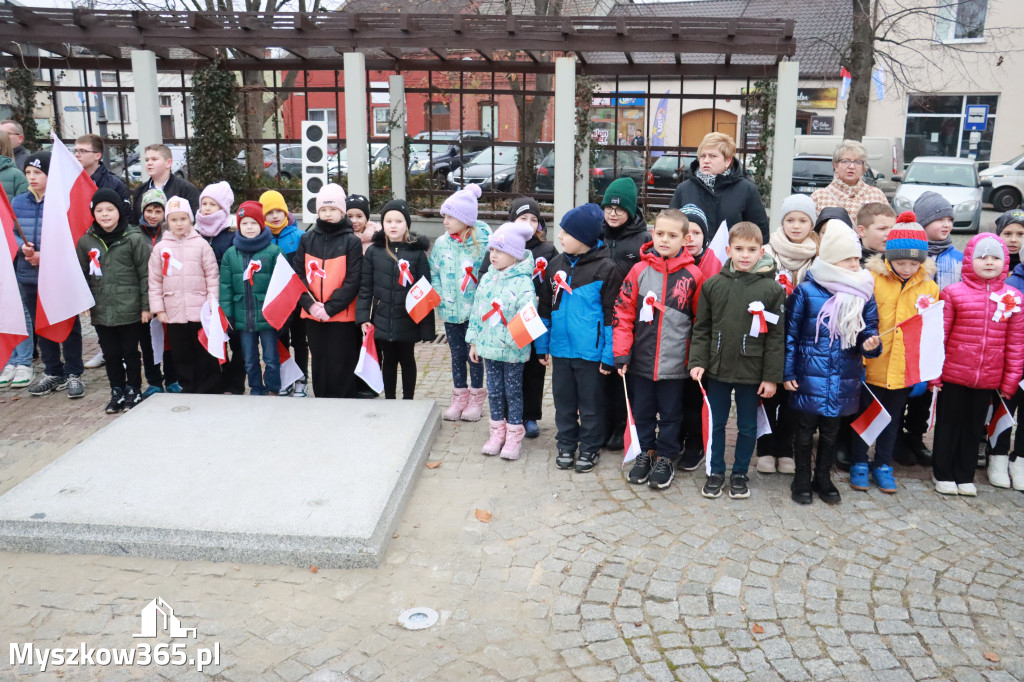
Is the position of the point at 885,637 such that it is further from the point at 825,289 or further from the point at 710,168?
the point at 710,168

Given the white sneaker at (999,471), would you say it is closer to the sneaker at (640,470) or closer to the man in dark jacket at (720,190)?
the man in dark jacket at (720,190)

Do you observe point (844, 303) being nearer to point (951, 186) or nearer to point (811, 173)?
point (811, 173)

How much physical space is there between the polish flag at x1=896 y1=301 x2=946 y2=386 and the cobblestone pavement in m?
0.78

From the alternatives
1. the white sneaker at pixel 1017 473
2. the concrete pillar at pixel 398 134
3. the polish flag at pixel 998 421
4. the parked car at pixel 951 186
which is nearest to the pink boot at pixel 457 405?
the polish flag at pixel 998 421

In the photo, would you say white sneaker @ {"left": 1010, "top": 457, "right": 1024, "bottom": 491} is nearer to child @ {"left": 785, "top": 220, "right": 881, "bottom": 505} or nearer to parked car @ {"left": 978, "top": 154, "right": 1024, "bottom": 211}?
child @ {"left": 785, "top": 220, "right": 881, "bottom": 505}

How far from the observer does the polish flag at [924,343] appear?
16.8 ft

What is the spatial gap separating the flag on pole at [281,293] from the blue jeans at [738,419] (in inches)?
121

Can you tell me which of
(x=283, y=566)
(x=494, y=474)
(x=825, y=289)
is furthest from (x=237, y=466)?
(x=825, y=289)

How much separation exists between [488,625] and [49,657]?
1.87 m

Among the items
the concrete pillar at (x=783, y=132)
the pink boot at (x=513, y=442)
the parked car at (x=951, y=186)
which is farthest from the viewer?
the parked car at (x=951, y=186)

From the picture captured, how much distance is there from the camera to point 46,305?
22.1ft

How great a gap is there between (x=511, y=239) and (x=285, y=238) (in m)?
2.13

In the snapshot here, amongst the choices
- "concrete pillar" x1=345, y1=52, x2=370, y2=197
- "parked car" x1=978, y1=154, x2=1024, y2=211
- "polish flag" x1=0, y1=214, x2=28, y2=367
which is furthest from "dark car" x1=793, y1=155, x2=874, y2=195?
"polish flag" x1=0, y1=214, x2=28, y2=367

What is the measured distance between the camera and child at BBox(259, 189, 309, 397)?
6.75 m
